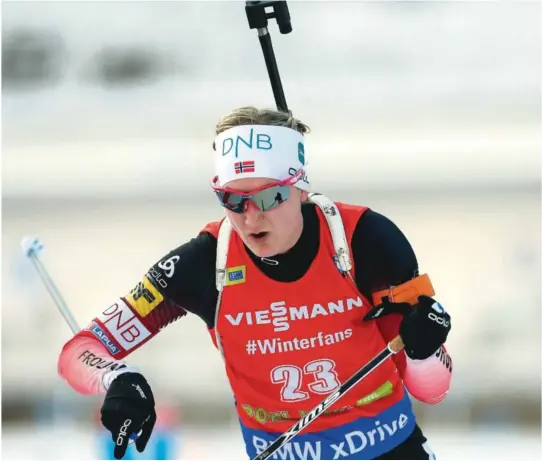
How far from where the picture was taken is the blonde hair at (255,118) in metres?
2.56

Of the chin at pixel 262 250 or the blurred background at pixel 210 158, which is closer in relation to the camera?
the chin at pixel 262 250

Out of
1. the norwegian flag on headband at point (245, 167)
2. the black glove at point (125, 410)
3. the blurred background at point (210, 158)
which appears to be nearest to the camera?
the black glove at point (125, 410)

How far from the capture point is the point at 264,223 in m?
2.38

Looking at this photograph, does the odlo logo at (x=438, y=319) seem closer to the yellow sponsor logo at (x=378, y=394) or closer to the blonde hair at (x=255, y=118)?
the yellow sponsor logo at (x=378, y=394)

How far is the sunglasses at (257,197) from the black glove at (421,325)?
1.29 feet

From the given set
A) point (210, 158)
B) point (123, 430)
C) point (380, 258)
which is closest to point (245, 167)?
point (380, 258)

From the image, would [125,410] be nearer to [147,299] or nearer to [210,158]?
[147,299]

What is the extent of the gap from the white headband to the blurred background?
370 cm

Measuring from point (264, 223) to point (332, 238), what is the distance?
22 centimetres

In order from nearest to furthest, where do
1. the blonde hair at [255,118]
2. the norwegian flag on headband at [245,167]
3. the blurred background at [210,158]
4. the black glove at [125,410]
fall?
1. the black glove at [125,410]
2. the norwegian flag on headband at [245,167]
3. the blonde hair at [255,118]
4. the blurred background at [210,158]

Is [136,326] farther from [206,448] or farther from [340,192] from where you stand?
[340,192]

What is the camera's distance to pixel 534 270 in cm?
624

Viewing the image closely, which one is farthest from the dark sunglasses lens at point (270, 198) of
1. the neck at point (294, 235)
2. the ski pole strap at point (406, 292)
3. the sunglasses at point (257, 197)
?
the ski pole strap at point (406, 292)

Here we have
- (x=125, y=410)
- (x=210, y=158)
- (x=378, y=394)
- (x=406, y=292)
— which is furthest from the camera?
(x=210, y=158)
